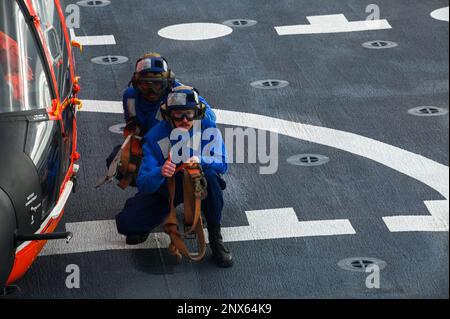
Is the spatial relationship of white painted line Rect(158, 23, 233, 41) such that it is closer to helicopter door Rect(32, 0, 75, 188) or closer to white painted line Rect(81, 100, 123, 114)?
white painted line Rect(81, 100, 123, 114)

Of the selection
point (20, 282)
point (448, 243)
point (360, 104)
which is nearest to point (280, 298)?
point (448, 243)

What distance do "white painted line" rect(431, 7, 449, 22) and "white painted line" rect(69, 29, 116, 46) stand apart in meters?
4.13

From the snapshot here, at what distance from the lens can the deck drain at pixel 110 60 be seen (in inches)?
545

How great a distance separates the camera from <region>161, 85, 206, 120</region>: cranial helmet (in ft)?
29.7

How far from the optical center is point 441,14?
1515cm

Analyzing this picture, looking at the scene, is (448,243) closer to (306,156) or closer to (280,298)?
(280,298)

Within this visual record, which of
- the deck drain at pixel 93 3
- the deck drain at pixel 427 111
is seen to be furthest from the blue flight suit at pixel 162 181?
the deck drain at pixel 93 3

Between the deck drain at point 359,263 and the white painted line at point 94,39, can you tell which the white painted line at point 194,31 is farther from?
the deck drain at point 359,263

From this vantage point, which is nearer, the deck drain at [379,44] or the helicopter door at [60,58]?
the helicopter door at [60,58]

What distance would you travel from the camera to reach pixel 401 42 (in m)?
14.2

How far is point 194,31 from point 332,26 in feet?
5.71

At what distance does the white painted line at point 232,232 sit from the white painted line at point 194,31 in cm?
502

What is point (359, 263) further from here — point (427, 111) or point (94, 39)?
point (94, 39)

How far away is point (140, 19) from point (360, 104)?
4.10 metres
